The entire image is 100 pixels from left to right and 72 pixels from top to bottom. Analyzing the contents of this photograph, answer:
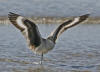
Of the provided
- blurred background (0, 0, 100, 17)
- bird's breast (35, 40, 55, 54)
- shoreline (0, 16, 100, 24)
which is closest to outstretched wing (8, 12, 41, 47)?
bird's breast (35, 40, 55, 54)

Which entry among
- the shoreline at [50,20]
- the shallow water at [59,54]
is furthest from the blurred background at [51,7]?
the shallow water at [59,54]

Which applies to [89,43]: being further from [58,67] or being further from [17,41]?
[58,67]

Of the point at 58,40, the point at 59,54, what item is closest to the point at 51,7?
the point at 58,40

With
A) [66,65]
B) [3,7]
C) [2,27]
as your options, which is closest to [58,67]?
[66,65]

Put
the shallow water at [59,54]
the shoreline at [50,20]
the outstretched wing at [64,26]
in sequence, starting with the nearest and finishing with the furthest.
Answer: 1. the shallow water at [59,54]
2. the outstretched wing at [64,26]
3. the shoreline at [50,20]

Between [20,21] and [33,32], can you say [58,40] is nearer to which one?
[33,32]

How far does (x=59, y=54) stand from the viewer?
32.4 feet

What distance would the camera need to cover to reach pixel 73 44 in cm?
1087

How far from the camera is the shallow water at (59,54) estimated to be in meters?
8.70

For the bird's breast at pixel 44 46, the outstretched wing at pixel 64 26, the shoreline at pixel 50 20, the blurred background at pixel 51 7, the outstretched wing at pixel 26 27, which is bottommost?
the blurred background at pixel 51 7

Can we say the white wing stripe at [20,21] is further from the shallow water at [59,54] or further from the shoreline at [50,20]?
the shoreline at [50,20]

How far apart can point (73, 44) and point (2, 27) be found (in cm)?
305

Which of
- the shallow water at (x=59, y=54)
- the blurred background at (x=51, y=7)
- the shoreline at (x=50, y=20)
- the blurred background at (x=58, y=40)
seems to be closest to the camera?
the shallow water at (x=59, y=54)

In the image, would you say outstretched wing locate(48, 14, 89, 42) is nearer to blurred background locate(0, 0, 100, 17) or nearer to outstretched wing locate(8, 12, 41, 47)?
outstretched wing locate(8, 12, 41, 47)
